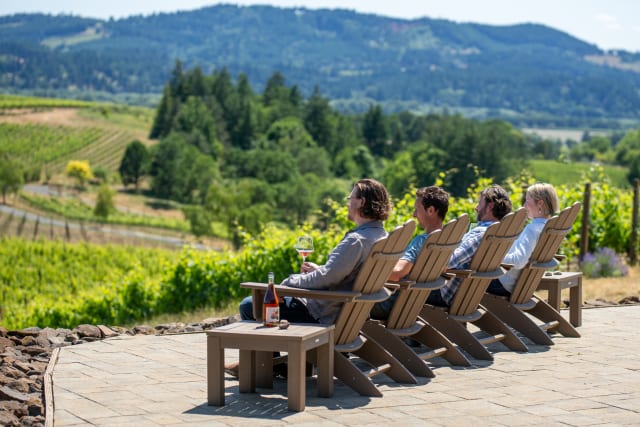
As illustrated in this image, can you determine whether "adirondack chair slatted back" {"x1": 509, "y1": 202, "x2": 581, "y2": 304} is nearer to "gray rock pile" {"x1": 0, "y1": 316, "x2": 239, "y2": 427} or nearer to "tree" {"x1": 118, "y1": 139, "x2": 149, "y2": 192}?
"gray rock pile" {"x1": 0, "y1": 316, "x2": 239, "y2": 427}

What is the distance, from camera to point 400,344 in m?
6.09

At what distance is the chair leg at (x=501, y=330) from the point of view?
701 cm

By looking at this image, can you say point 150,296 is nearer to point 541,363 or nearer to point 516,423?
point 541,363

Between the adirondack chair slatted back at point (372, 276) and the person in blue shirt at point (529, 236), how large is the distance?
190 cm

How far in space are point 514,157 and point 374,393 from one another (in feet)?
361

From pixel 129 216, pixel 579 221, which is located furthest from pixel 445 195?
pixel 129 216

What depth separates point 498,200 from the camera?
23.0ft

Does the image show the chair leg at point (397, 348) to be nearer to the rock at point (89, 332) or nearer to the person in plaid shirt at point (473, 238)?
the person in plaid shirt at point (473, 238)

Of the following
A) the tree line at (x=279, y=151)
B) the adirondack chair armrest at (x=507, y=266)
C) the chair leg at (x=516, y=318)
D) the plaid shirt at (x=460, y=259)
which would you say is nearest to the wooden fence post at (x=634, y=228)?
the chair leg at (x=516, y=318)

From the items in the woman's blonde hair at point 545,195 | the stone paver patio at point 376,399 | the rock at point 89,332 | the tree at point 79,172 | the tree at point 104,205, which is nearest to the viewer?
the stone paver patio at point 376,399

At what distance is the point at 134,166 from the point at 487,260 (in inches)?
4676

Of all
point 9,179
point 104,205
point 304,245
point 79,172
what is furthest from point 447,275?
point 79,172

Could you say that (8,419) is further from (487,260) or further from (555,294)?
(555,294)

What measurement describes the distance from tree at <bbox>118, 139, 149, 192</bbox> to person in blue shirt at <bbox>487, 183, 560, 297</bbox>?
116232 millimetres
